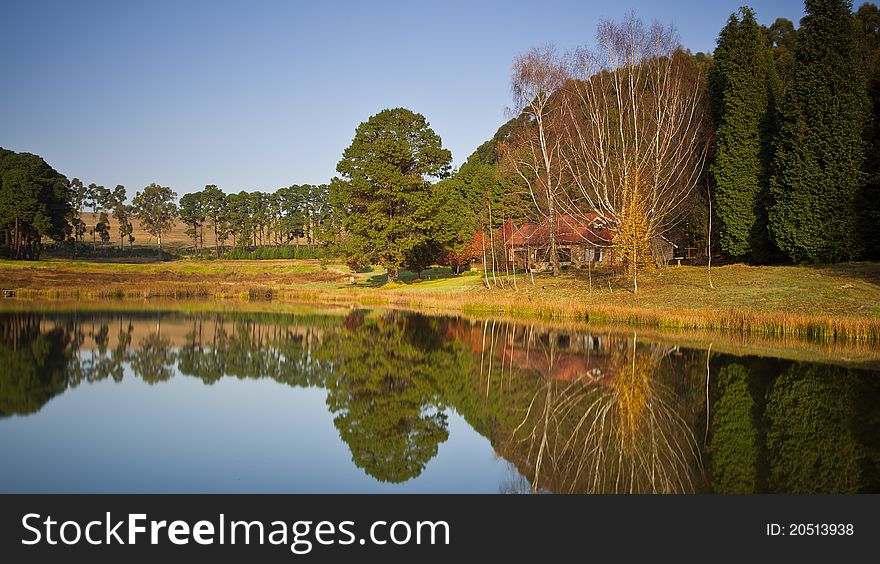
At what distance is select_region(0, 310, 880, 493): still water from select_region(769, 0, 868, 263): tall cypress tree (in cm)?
1531

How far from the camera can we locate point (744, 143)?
39031 millimetres

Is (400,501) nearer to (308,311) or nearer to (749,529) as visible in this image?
(749,529)

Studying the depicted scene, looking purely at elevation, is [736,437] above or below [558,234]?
below

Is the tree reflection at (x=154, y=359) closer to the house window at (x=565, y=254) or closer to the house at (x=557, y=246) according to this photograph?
the house at (x=557, y=246)

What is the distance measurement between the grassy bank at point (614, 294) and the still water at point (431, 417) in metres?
3.82

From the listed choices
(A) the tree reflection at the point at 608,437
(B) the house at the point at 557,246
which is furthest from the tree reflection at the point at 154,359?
(B) the house at the point at 557,246

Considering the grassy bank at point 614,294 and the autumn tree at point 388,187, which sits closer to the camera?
the grassy bank at point 614,294

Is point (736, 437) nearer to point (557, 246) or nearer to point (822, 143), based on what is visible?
point (822, 143)

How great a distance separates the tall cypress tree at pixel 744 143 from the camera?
125ft

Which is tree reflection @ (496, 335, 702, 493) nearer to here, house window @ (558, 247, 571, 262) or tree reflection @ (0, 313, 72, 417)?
tree reflection @ (0, 313, 72, 417)

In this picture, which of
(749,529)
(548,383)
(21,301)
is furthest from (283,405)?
(21,301)

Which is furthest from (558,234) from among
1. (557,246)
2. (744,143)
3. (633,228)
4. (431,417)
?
(431,417)

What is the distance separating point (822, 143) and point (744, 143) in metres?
5.62

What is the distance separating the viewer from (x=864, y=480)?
8.47m
